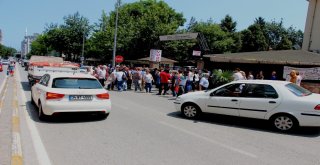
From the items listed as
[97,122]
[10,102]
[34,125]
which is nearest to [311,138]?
[97,122]

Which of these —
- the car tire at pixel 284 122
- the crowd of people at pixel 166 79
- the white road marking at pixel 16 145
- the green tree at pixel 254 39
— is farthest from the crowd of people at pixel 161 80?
the green tree at pixel 254 39

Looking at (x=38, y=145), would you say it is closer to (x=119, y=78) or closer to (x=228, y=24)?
(x=119, y=78)

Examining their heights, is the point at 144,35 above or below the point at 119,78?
above

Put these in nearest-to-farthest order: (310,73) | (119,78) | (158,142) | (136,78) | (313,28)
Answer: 1. (158,142)
2. (310,73)
3. (119,78)
4. (136,78)
5. (313,28)

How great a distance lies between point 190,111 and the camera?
32.8 feet

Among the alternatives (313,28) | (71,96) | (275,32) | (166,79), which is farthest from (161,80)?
(275,32)

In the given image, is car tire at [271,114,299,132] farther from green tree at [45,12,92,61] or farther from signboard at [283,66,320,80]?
green tree at [45,12,92,61]

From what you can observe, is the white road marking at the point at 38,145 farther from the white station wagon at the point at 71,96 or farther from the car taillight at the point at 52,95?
the car taillight at the point at 52,95

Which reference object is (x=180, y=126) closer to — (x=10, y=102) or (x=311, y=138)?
(x=311, y=138)

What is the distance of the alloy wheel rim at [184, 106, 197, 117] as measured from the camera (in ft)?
32.6

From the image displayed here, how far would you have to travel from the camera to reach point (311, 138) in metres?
7.91

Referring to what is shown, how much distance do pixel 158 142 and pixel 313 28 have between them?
82.7ft

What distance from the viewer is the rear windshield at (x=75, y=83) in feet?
28.4

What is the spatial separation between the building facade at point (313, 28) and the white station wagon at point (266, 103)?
20.1 m
